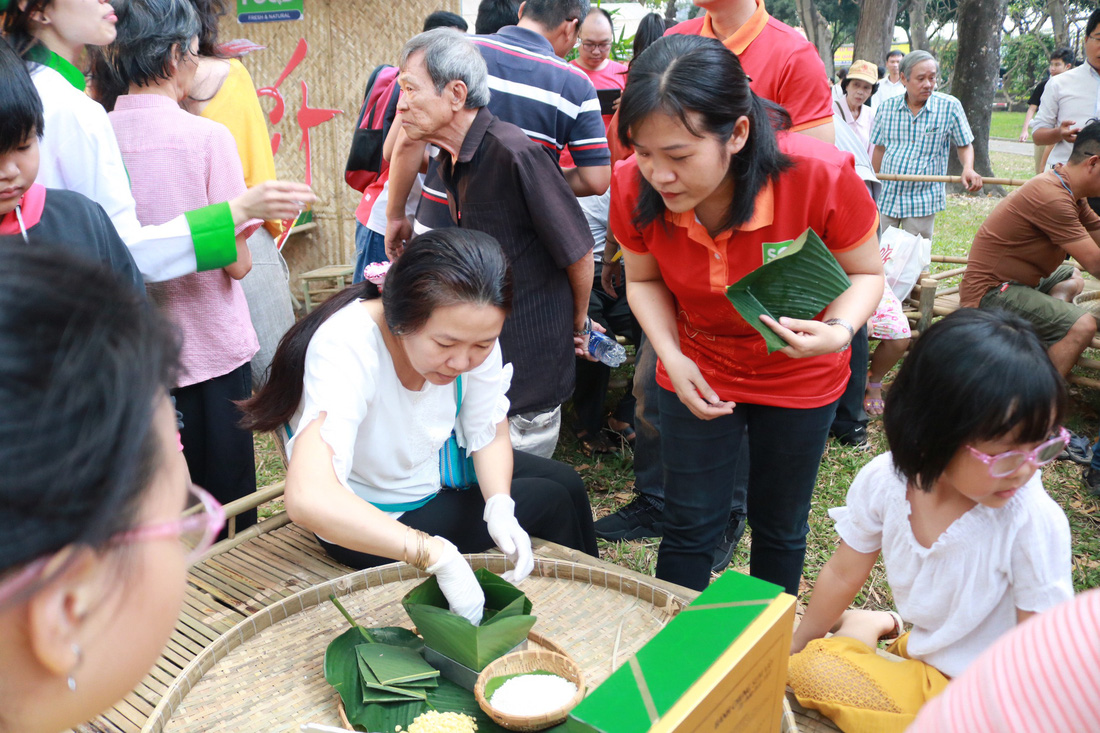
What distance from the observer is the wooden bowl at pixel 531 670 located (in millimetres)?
1213

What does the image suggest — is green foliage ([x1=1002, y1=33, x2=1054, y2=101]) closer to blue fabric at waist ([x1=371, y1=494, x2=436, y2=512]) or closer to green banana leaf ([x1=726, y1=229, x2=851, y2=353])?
green banana leaf ([x1=726, y1=229, x2=851, y2=353])

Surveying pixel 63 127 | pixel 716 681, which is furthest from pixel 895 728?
pixel 63 127

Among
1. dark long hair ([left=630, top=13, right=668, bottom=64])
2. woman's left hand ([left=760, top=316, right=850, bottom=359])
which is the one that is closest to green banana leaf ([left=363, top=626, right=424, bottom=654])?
woman's left hand ([left=760, top=316, right=850, bottom=359])

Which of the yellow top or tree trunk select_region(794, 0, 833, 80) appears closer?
the yellow top

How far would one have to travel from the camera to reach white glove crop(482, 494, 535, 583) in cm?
158

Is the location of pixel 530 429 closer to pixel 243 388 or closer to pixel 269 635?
pixel 243 388

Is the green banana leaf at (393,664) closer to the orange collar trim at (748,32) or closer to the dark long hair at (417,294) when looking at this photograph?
the dark long hair at (417,294)

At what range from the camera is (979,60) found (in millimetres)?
10500

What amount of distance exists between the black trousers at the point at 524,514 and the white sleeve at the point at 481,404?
146 mm

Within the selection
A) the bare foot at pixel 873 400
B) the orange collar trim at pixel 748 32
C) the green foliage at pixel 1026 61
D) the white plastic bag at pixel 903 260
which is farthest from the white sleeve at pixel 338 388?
the green foliage at pixel 1026 61

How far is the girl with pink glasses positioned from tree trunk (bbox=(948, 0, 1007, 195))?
12.0m

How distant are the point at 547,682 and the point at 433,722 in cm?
19

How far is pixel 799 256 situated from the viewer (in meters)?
1.50

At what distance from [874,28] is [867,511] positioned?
11856 mm
